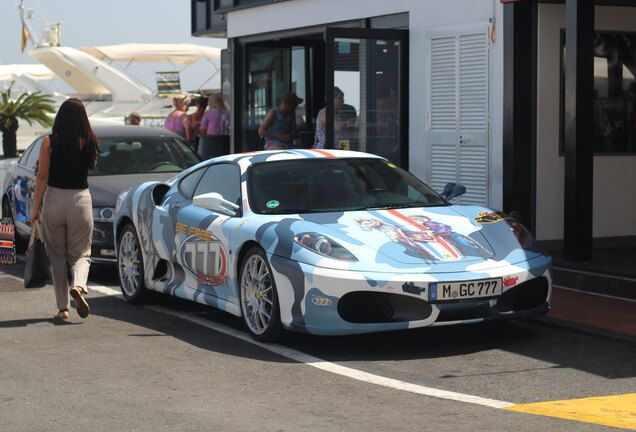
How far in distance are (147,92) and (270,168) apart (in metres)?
56.6

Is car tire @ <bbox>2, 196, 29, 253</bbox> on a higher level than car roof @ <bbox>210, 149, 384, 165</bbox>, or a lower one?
lower

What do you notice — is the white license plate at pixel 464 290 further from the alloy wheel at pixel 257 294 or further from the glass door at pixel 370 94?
the glass door at pixel 370 94

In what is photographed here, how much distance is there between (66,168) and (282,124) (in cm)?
828

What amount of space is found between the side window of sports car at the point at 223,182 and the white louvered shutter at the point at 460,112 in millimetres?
4677

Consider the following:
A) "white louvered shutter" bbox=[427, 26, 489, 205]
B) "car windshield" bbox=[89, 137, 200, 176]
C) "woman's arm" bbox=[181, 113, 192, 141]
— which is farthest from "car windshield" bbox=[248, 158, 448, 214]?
"woman's arm" bbox=[181, 113, 192, 141]

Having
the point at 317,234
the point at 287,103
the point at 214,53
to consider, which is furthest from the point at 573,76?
the point at 214,53

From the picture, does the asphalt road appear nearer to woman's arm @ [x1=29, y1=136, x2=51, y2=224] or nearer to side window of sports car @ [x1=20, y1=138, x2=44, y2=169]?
woman's arm @ [x1=29, y1=136, x2=51, y2=224]

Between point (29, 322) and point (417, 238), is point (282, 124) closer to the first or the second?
point (29, 322)

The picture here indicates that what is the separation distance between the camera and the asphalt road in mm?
5742

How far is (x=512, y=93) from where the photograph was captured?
1235 cm

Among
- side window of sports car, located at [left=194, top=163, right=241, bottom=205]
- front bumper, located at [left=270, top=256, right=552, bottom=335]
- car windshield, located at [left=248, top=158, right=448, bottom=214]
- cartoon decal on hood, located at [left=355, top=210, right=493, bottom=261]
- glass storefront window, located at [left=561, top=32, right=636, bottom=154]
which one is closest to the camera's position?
front bumper, located at [left=270, top=256, right=552, bottom=335]

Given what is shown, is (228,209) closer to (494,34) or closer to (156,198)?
(156,198)

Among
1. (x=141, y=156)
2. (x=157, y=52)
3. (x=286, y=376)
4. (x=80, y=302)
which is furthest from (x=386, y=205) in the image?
(x=157, y=52)

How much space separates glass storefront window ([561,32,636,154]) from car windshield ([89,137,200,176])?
4.57 metres
